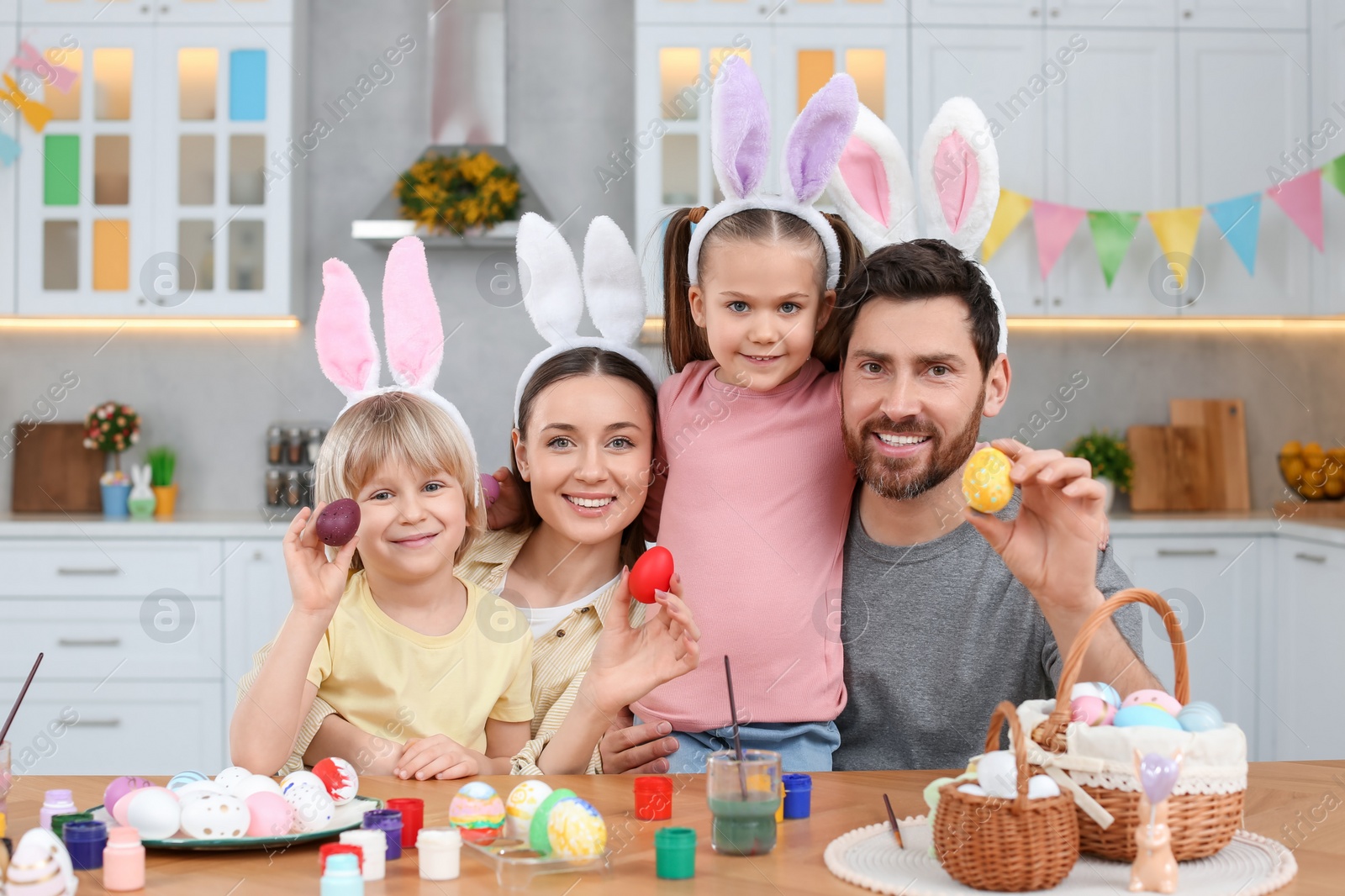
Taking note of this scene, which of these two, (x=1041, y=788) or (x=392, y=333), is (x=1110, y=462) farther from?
(x=1041, y=788)

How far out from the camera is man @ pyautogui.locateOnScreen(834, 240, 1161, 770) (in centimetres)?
172

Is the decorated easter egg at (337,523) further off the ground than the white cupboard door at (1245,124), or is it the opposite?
the white cupboard door at (1245,124)

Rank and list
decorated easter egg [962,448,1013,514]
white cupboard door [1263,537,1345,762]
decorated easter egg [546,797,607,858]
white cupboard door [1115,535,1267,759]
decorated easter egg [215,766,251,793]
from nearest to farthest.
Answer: decorated easter egg [546,797,607,858], decorated easter egg [215,766,251,793], decorated easter egg [962,448,1013,514], white cupboard door [1263,537,1345,762], white cupboard door [1115,535,1267,759]

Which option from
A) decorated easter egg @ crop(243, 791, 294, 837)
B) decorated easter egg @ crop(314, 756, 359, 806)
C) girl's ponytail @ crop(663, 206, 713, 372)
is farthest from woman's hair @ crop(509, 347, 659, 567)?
decorated easter egg @ crop(243, 791, 294, 837)

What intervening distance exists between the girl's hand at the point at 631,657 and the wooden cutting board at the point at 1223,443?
9.84 ft

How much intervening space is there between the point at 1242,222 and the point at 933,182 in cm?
233

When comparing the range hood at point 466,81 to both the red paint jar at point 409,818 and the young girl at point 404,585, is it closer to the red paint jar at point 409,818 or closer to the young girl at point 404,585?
the young girl at point 404,585

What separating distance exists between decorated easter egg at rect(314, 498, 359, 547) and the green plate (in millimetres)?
353

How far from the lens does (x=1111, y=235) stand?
3787mm

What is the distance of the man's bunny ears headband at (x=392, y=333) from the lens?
1.87 m

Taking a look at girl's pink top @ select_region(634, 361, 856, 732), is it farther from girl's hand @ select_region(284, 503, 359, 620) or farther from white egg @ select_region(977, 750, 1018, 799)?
white egg @ select_region(977, 750, 1018, 799)

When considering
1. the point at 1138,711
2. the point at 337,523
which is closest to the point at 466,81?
the point at 337,523

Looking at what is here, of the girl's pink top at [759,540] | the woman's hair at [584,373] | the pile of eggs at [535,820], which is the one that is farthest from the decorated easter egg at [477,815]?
the woman's hair at [584,373]

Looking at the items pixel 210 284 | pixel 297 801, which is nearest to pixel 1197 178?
pixel 210 284
